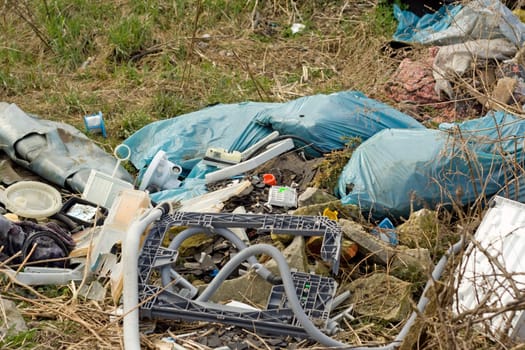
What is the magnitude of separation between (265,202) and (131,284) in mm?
1224

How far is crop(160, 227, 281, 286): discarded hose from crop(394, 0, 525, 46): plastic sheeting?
2.49m

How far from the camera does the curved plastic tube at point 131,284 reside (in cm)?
376

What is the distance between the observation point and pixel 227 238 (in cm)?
429

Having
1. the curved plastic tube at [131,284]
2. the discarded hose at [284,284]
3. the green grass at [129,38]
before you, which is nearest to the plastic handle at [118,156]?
the curved plastic tube at [131,284]

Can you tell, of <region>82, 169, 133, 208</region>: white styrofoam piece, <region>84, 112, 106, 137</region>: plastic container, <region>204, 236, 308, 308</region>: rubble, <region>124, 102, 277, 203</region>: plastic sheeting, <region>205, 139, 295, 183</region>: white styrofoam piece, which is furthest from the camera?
<region>84, 112, 106, 137</region>: plastic container

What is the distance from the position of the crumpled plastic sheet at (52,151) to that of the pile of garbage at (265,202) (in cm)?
1

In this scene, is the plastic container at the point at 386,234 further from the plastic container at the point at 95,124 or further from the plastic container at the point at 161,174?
the plastic container at the point at 95,124

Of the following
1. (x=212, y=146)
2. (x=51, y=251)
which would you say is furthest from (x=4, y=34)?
(x=51, y=251)

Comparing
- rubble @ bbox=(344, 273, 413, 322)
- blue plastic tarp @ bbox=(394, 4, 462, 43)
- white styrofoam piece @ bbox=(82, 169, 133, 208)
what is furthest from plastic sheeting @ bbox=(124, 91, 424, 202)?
blue plastic tarp @ bbox=(394, 4, 462, 43)

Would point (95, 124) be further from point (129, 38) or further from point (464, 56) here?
point (464, 56)

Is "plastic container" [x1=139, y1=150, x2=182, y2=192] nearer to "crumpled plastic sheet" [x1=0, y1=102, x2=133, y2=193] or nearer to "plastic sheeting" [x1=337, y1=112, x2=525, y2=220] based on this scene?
"crumpled plastic sheet" [x1=0, y1=102, x2=133, y2=193]

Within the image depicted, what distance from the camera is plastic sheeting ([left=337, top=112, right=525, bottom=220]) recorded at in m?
4.69

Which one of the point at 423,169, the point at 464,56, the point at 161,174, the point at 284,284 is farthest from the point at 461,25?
the point at 284,284

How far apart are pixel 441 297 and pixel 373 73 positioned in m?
3.91
